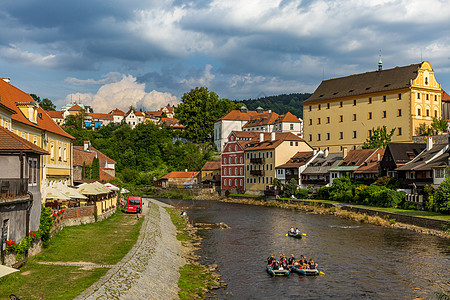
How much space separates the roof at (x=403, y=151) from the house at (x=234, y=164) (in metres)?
42.5

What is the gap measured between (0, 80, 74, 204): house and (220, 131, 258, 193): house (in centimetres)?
5605

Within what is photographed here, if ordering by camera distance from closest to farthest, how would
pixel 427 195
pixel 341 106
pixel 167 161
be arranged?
pixel 427 195
pixel 341 106
pixel 167 161

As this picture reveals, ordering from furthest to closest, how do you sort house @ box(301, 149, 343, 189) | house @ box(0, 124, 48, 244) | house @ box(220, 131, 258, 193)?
house @ box(220, 131, 258, 193)
house @ box(301, 149, 343, 189)
house @ box(0, 124, 48, 244)

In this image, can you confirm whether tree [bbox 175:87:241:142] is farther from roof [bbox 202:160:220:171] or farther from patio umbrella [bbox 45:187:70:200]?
patio umbrella [bbox 45:187:70:200]

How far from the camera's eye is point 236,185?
106688 millimetres

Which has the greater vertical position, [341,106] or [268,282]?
[341,106]

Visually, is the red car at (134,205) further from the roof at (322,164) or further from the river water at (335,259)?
the roof at (322,164)

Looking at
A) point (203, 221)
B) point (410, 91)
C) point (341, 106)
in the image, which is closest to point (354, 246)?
point (203, 221)

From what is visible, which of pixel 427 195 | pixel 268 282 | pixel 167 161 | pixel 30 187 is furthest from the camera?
pixel 167 161

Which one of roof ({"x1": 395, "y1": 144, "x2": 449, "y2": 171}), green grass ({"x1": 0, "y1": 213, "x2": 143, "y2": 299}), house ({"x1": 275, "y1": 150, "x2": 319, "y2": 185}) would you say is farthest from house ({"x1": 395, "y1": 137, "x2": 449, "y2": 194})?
green grass ({"x1": 0, "y1": 213, "x2": 143, "y2": 299})

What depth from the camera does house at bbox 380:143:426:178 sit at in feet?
217

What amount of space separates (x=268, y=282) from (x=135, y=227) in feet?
57.7

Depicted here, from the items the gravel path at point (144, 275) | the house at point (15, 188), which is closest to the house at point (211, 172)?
the gravel path at point (144, 275)

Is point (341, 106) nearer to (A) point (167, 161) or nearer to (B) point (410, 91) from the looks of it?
(B) point (410, 91)
